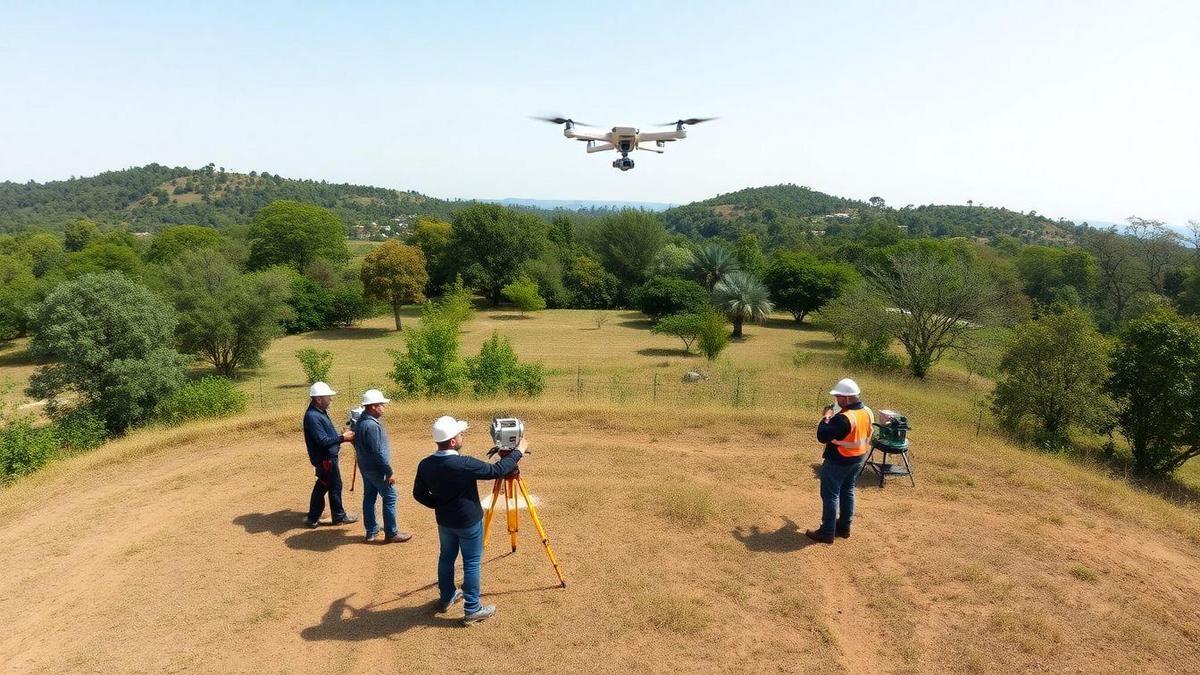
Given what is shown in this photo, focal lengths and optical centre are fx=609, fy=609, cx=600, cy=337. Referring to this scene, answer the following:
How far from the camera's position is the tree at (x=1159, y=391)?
1652cm

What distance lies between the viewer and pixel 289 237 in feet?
196

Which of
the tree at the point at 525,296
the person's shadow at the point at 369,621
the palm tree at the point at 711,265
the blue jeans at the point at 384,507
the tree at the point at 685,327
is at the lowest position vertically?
the person's shadow at the point at 369,621

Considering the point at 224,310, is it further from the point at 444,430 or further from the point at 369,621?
the point at 444,430

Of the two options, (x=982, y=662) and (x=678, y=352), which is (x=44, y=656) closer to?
(x=982, y=662)

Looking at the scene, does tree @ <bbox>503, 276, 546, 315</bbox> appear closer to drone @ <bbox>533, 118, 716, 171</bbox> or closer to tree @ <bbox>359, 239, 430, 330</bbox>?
tree @ <bbox>359, 239, 430, 330</bbox>

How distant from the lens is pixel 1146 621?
6.77m

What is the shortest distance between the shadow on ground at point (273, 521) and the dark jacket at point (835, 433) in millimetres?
7377

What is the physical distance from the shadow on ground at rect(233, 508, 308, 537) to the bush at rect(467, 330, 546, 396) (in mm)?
9004

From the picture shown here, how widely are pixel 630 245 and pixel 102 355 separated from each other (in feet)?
183

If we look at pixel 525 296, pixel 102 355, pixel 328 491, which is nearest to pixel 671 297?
pixel 525 296

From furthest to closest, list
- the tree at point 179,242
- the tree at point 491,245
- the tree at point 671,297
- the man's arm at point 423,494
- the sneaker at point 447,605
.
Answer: the tree at point 491,245 → the tree at point 179,242 → the tree at point 671,297 → the sneaker at point 447,605 → the man's arm at point 423,494

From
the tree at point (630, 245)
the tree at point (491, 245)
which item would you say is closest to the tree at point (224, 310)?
the tree at point (491, 245)

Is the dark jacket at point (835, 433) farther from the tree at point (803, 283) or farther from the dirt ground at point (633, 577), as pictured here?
the tree at point (803, 283)

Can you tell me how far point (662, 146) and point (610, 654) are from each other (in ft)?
37.7
